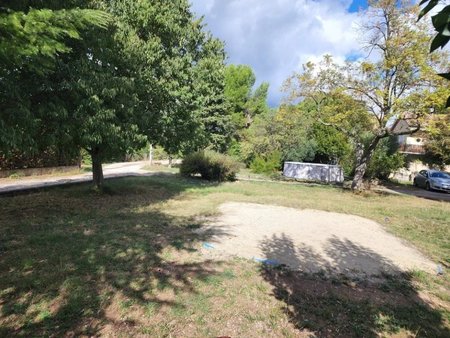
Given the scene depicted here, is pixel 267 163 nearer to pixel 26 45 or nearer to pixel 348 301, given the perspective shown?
pixel 348 301

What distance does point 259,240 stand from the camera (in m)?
7.00

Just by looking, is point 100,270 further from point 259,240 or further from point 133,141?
point 133,141

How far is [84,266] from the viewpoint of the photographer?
16.0ft

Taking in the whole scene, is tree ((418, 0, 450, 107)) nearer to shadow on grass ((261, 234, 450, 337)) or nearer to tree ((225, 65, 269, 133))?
shadow on grass ((261, 234, 450, 337))

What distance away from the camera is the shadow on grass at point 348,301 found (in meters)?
3.68

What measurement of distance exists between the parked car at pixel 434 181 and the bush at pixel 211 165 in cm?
1430

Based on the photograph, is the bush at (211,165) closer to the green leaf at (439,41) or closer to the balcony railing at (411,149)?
the green leaf at (439,41)

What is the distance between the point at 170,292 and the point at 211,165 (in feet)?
50.4

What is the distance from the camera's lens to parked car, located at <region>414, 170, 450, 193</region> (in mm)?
21219

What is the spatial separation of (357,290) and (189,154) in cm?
1586

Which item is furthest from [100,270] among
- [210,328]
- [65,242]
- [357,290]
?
[357,290]

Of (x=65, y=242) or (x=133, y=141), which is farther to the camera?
(x=133, y=141)

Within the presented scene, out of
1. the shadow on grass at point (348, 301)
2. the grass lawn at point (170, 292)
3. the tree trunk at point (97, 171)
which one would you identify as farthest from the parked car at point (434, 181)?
the tree trunk at point (97, 171)

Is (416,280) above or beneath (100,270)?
beneath
